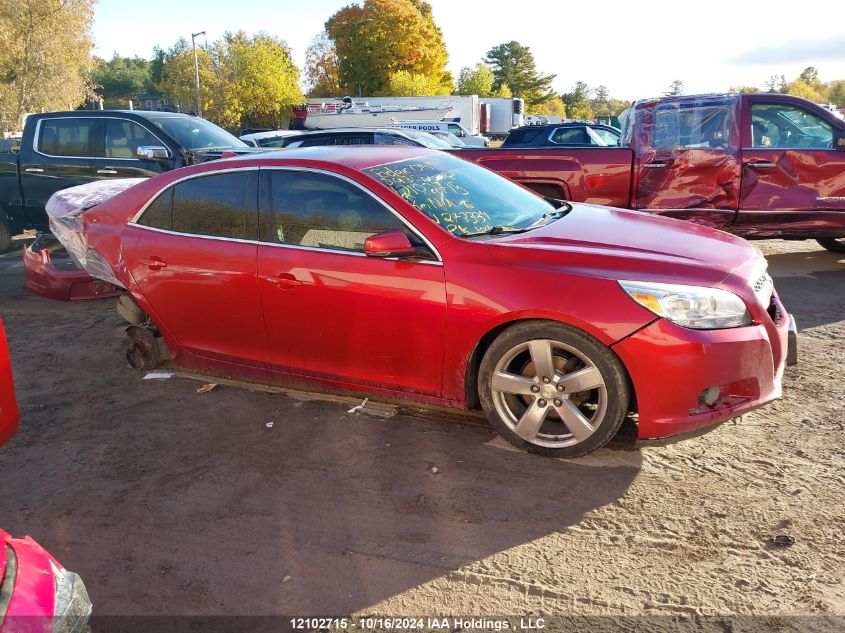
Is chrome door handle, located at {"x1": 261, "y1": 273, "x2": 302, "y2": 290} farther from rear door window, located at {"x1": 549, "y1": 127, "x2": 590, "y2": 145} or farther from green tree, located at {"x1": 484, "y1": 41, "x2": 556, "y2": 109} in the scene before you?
green tree, located at {"x1": 484, "y1": 41, "x2": 556, "y2": 109}

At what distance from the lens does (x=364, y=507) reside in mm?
3223

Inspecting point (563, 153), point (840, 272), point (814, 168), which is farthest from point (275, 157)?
point (840, 272)

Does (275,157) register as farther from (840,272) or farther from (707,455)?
(840,272)

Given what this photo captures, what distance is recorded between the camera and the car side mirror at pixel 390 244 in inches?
142

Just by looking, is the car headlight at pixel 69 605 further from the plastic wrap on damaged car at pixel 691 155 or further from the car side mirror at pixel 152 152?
the car side mirror at pixel 152 152

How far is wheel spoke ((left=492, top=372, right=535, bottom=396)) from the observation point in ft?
11.5

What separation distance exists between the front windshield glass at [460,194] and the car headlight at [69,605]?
2497mm

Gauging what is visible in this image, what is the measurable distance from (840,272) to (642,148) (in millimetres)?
2571

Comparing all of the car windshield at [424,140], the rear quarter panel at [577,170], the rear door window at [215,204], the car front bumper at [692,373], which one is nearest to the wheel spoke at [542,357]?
the car front bumper at [692,373]

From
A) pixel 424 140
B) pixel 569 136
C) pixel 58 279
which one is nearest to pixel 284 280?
pixel 58 279

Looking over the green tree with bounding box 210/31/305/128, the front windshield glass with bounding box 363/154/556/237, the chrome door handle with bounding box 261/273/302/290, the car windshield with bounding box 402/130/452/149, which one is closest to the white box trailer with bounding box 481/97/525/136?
the green tree with bounding box 210/31/305/128

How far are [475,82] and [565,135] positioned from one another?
62.4 metres

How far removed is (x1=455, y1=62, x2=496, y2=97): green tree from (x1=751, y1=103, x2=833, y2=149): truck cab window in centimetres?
6911

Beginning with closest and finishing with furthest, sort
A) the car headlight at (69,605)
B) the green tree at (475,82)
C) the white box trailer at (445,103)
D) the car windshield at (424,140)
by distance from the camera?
the car headlight at (69,605)
the car windshield at (424,140)
the white box trailer at (445,103)
the green tree at (475,82)
